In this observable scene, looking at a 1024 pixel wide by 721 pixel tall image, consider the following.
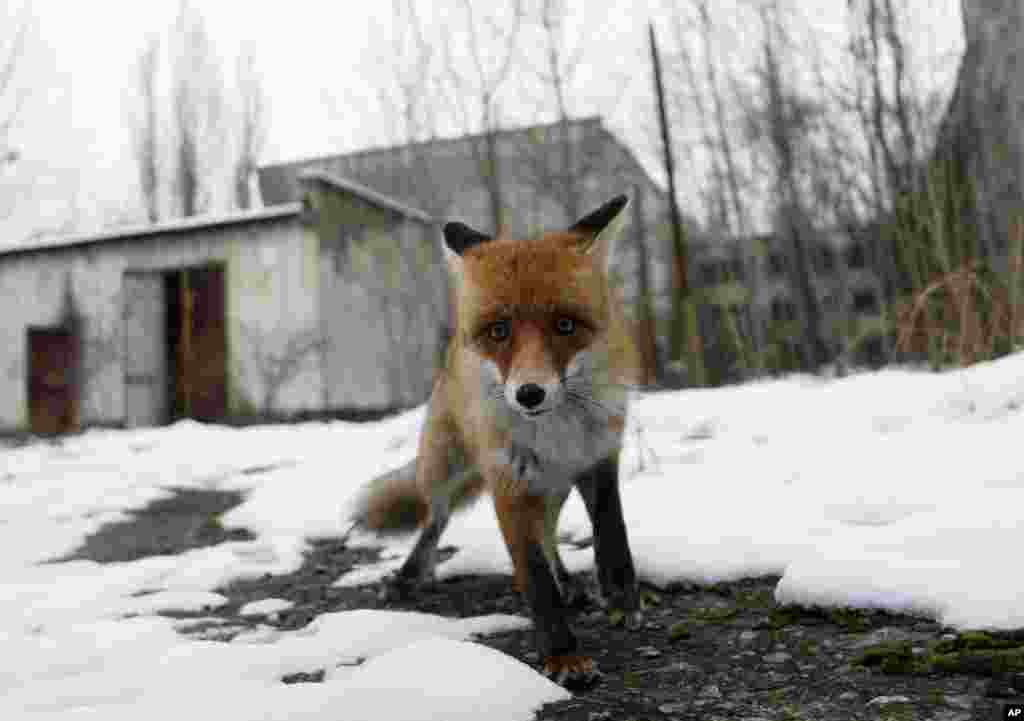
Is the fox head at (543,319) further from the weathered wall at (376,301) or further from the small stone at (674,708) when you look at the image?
the weathered wall at (376,301)

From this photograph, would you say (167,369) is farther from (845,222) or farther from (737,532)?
(737,532)

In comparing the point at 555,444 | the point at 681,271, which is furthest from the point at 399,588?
the point at 681,271

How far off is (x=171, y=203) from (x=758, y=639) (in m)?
26.3

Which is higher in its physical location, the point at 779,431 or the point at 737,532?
the point at 779,431

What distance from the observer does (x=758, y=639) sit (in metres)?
2.26

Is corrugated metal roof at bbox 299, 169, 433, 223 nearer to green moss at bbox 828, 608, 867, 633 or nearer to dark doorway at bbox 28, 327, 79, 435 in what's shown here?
dark doorway at bbox 28, 327, 79, 435

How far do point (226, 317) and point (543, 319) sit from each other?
12574 mm

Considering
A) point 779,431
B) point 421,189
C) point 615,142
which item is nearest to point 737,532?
point 779,431

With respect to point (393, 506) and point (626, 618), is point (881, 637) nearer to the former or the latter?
point (626, 618)

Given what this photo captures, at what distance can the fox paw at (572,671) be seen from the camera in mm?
2043

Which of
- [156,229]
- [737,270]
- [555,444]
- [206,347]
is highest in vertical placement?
[156,229]

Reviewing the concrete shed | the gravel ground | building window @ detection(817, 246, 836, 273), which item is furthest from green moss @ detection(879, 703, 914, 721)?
the concrete shed

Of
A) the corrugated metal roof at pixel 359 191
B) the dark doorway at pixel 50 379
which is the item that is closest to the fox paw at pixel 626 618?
the corrugated metal roof at pixel 359 191

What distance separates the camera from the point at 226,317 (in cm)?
1367
